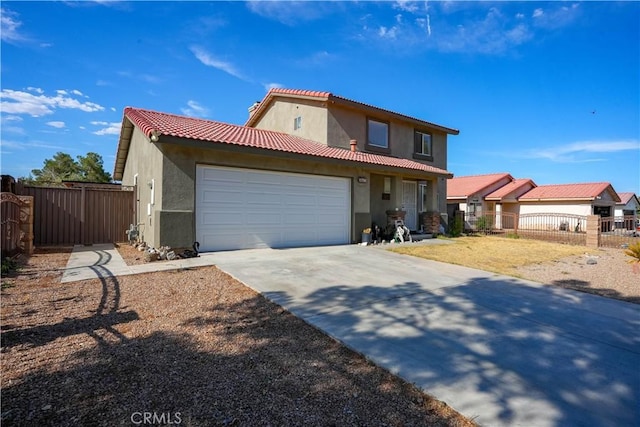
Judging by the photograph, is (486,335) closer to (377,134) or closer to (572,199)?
(377,134)

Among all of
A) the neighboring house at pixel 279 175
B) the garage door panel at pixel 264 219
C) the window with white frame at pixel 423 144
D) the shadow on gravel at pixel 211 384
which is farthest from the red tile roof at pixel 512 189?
the shadow on gravel at pixel 211 384

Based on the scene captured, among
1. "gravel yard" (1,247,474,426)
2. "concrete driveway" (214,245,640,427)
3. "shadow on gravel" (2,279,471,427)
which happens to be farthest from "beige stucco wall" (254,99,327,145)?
"shadow on gravel" (2,279,471,427)

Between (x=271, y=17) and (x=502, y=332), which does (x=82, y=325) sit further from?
(x=271, y=17)

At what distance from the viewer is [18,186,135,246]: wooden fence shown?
35.4ft

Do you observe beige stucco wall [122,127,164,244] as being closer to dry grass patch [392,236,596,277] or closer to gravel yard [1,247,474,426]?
gravel yard [1,247,474,426]

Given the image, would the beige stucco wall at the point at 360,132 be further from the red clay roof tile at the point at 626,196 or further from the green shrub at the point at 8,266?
the red clay roof tile at the point at 626,196

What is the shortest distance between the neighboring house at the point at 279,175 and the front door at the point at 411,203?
61 millimetres

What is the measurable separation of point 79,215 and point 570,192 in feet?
115

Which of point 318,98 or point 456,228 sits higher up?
point 318,98

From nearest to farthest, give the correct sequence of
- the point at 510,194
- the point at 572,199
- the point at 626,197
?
1. the point at 572,199
2. the point at 510,194
3. the point at 626,197

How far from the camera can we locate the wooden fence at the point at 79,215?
10.8 meters

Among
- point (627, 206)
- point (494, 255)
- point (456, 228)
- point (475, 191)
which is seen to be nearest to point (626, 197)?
point (627, 206)

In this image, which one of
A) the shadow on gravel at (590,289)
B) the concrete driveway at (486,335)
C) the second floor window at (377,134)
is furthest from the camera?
the second floor window at (377,134)

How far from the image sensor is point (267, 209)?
401 inches
